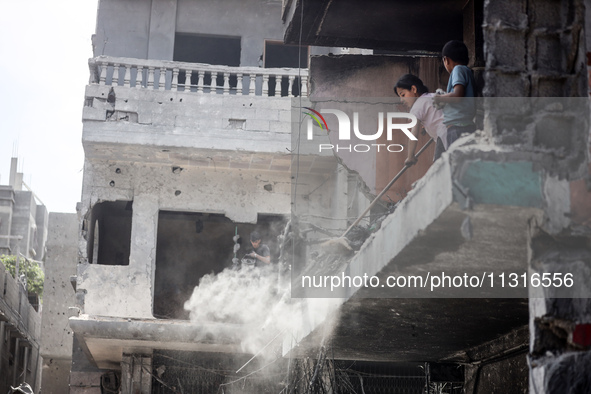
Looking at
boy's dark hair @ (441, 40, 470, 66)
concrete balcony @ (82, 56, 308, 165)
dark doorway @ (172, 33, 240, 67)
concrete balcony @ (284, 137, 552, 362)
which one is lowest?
concrete balcony @ (284, 137, 552, 362)

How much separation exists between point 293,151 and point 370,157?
13.4 ft

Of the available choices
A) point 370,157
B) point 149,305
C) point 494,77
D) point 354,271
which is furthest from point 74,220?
point 494,77

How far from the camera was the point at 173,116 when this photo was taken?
1364 cm

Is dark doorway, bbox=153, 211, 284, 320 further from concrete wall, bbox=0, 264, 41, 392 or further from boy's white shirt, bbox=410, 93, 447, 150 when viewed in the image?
boy's white shirt, bbox=410, 93, 447, 150

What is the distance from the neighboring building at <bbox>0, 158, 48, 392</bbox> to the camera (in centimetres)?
2002

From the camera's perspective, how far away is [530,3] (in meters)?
4.20

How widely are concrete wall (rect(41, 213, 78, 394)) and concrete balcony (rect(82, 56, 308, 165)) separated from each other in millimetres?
3160

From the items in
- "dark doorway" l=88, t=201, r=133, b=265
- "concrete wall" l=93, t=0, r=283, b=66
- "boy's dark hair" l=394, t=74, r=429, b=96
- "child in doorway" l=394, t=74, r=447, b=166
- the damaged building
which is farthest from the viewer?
"dark doorway" l=88, t=201, r=133, b=265

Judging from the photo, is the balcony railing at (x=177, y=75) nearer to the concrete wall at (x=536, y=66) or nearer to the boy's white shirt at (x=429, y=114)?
the boy's white shirt at (x=429, y=114)

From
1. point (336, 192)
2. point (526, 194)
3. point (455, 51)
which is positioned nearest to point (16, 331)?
point (336, 192)

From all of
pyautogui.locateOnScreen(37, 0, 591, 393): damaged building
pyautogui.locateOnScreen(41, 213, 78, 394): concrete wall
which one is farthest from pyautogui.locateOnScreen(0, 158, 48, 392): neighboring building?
pyautogui.locateOnScreen(37, 0, 591, 393): damaged building

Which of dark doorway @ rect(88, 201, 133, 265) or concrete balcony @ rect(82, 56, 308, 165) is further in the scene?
dark doorway @ rect(88, 201, 133, 265)

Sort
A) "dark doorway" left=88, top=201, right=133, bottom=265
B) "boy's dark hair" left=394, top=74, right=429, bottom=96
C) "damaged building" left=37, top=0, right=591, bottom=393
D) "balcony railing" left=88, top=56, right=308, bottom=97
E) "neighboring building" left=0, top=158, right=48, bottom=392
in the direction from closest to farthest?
"damaged building" left=37, top=0, right=591, bottom=393 → "boy's dark hair" left=394, top=74, right=429, bottom=96 → "balcony railing" left=88, top=56, right=308, bottom=97 → "dark doorway" left=88, top=201, right=133, bottom=265 → "neighboring building" left=0, top=158, right=48, bottom=392

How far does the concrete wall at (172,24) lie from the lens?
15641mm
